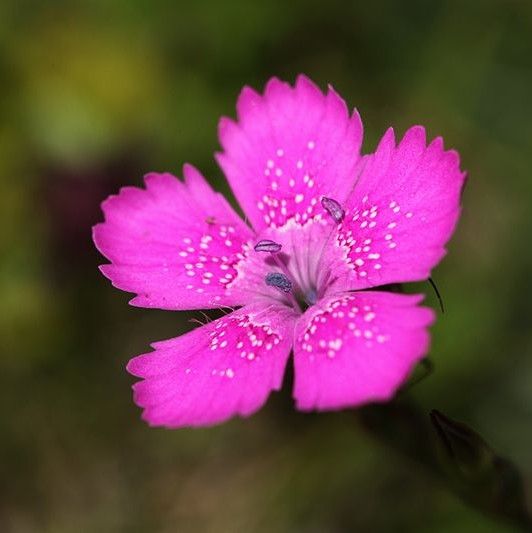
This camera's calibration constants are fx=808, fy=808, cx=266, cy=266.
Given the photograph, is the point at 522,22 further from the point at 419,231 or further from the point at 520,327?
the point at 419,231

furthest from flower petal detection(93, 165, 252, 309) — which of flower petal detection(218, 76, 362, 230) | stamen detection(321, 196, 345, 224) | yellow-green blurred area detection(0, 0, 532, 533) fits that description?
yellow-green blurred area detection(0, 0, 532, 533)

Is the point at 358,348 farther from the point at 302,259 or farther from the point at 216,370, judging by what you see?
the point at 302,259

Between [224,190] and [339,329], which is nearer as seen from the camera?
[339,329]

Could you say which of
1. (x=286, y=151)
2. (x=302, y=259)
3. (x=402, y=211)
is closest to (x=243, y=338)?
(x=302, y=259)

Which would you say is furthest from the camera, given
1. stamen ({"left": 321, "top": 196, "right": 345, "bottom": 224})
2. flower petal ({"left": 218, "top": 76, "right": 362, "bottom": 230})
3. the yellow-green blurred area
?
the yellow-green blurred area

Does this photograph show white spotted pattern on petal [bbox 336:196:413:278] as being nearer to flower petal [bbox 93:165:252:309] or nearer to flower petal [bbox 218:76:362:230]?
flower petal [bbox 218:76:362:230]

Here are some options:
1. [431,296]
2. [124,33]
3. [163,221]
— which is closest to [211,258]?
[163,221]

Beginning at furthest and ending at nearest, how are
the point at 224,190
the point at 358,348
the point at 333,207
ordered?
1. the point at 224,190
2. the point at 333,207
3. the point at 358,348
